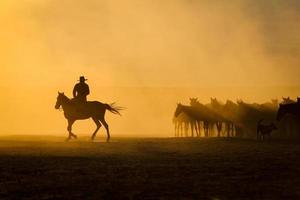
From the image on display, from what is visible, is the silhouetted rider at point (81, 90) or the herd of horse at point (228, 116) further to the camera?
the herd of horse at point (228, 116)

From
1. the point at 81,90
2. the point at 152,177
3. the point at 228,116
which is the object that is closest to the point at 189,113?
the point at 228,116

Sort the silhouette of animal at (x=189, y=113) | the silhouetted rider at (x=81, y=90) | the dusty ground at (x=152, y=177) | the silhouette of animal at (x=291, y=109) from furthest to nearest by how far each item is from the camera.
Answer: the silhouette of animal at (x=189, y=113) → the silhouette of animal at (x=291, y=109) → the silhouetted rider at (x=81, y=90) → the dusty ground at (x=152, y=177)

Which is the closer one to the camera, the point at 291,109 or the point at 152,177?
the point at 152,177

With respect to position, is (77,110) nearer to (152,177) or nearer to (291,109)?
(291,109)

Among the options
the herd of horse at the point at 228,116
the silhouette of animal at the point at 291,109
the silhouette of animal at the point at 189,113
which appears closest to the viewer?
the silhouette of animal at the point at 291,109

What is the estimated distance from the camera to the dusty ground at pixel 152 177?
13.9m

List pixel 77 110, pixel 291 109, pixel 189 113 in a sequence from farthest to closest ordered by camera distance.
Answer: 1. pixel 189 113
2. pixel 291 109
3. pixel 77 110

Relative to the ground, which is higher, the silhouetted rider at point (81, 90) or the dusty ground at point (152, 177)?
the silhouetted rider at point (81, 90)

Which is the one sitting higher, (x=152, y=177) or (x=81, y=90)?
(x=81, y=90)

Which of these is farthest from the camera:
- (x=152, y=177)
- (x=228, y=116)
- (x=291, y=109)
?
(x=228, y=116)

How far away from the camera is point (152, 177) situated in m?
16.9

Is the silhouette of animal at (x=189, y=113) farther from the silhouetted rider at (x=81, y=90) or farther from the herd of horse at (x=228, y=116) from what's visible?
the silhouetted rider at (x=81, y=90)

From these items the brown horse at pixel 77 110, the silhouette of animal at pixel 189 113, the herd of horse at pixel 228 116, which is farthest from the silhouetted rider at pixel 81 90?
the silhouette of animal at pixel 189 113

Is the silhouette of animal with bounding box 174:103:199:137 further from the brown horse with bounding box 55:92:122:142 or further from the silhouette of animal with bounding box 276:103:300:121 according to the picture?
the brown horse with bounding box 55:92:122:142
